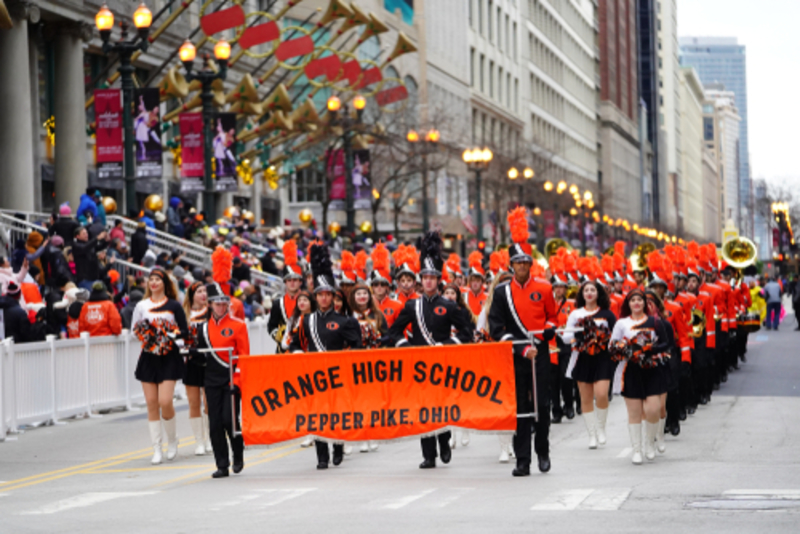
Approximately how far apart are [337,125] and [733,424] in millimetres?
28756

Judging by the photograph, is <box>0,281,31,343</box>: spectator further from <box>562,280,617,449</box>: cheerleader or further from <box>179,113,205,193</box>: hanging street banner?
<box>179,113,205,193</box>: hanging street banner

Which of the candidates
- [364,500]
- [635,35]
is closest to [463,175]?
[364,500]

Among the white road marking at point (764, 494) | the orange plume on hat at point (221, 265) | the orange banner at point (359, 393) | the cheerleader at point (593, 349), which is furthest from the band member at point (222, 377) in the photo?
the white road marking at point (764, 494)

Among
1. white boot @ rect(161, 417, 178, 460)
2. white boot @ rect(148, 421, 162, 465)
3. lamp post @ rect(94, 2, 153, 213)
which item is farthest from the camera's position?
lamp post @ rect(94, 2, 153, 213)

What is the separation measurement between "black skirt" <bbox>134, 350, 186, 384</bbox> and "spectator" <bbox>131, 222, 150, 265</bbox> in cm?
1374

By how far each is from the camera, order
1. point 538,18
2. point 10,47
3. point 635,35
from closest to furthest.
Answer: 1. point 10,47
2. point 538,18
3. point 635,35

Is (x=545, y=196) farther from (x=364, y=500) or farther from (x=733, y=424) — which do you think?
(x=364, y=500)

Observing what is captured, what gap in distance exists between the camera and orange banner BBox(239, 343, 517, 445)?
12820mm

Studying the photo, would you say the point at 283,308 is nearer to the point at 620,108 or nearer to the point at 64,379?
the point at 64,379

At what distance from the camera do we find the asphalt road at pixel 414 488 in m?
9.59

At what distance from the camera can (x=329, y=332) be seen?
43.8ft

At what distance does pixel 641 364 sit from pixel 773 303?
3513cm

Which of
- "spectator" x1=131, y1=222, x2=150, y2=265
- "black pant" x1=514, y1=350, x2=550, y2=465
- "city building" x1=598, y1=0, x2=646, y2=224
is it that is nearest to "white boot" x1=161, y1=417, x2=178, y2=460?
"black pant" x1=514, y1=350, x2=550, y2=465

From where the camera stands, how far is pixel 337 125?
4469cm
